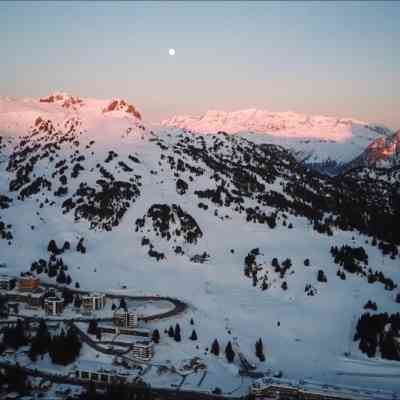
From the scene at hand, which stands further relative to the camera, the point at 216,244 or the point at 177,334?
the point at 216,244

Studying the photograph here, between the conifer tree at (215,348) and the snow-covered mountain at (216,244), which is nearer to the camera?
the conifer tree at (215,348)

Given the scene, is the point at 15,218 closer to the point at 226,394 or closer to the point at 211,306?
the point at 211,306

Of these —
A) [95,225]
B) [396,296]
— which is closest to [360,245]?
[396,296]

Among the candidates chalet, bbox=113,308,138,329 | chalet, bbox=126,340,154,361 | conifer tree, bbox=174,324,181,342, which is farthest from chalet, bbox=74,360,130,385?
conifer tree, bbox=174,324,181,342

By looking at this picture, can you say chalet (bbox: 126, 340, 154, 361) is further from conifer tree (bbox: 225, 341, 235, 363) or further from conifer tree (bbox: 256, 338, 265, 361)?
conifer tree (bbox: 256, 338, 265, 361)

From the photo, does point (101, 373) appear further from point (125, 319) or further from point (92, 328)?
point (125, 319)

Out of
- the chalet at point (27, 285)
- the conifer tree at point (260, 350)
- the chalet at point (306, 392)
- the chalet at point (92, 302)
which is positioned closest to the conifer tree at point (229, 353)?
the conifer tree at point (260, 350)

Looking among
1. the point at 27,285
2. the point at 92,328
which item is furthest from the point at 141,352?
the point at 27,285

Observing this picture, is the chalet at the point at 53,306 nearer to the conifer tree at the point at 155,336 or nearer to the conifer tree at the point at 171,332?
the conifer tree at the point at 155,336
